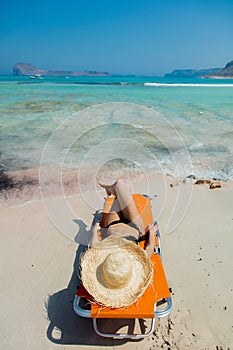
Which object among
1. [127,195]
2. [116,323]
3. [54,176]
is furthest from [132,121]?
[116,323]

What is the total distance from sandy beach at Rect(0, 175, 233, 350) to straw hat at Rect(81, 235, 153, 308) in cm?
53

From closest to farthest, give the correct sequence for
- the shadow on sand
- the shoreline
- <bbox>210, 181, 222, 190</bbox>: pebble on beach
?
the shadow on sand < the shoreline < <bbox>210, 181, 222, 190</bbox>: pebble on beach

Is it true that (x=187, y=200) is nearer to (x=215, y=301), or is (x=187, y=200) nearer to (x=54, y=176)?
(x=215, y=301)

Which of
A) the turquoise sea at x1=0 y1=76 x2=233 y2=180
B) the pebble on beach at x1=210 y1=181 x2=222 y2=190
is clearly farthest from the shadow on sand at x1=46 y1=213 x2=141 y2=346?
the turquoise sea at x1=0 y1=76 x2=233 y2=180

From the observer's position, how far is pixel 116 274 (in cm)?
249

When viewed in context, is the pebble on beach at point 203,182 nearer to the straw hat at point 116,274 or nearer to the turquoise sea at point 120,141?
the turquoise sea at point 120,141

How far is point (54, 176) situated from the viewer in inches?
269

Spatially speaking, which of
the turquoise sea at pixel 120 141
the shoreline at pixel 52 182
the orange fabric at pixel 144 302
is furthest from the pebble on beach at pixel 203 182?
the orange fabric at pixel 144 302

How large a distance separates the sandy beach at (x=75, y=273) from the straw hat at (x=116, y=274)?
0.53 metres

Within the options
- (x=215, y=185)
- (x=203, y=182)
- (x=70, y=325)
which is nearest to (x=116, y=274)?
(x=70, y=325)

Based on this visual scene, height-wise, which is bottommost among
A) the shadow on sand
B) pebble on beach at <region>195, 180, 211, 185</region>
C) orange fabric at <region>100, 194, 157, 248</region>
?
the shadow on sand

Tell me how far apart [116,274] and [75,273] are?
1180mm

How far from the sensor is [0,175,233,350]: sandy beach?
2729mm

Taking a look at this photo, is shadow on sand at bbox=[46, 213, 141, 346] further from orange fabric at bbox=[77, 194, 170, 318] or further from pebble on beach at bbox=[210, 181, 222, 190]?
pebble on beach at bbox=[210, 181, 222, 190]
